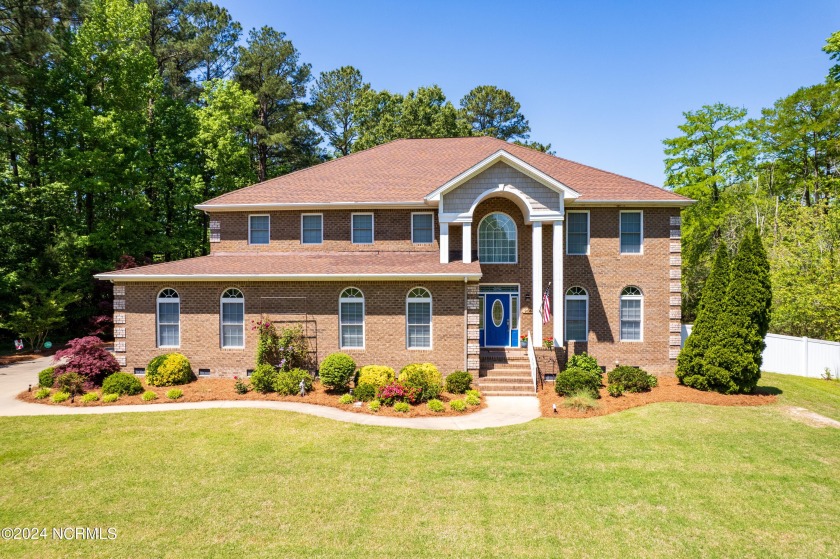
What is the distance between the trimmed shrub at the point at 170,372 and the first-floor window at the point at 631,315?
17285 millimetres

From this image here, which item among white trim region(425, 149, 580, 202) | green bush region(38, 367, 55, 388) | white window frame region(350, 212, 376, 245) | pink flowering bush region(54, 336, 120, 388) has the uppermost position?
white trim region(425, 149, 580, 202)

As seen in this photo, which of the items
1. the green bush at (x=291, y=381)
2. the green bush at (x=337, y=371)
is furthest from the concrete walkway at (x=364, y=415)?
the green bush at (x=337, y=371)

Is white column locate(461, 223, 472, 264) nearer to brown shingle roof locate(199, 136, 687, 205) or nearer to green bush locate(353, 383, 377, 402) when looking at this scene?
brown shingle roof locate(199, 136, 687, 205)

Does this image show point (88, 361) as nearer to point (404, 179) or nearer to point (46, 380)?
point (46, 380)

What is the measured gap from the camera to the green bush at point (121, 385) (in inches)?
563

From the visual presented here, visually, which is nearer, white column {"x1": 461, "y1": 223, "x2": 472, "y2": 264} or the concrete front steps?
the concrete front steps

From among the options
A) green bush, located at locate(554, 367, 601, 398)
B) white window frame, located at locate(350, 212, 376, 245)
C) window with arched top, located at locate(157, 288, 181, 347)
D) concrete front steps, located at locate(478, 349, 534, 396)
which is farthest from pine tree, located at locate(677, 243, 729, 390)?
window with arched top, located at locate(157, 288, 181, 347)

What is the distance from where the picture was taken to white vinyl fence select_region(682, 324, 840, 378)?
18.9 metres

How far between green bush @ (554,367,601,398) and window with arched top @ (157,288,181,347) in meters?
14.4

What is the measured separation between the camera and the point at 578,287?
18156 mm

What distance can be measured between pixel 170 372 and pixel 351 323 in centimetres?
665

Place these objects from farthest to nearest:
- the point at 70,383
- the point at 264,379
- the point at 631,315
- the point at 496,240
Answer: the point at 496,240 < the point at 631,315 < the point at 264,379 < the point at 70,383

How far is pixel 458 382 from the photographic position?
48.7 feet

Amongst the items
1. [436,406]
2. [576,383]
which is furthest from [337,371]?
→ [576,383]
